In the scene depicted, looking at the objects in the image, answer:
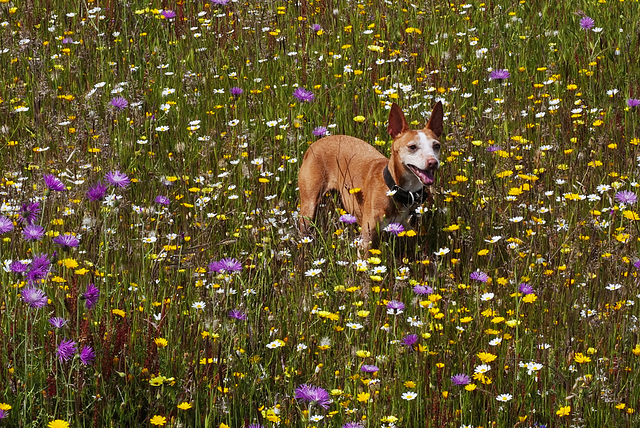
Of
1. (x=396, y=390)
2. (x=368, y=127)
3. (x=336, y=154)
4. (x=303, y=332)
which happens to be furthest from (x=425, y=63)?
(x=396, y=390)

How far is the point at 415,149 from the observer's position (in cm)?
457

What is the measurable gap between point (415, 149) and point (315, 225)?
97 centimetres

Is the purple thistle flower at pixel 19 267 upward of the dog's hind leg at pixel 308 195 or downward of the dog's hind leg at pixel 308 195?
upward

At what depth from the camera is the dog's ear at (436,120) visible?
4715 mm

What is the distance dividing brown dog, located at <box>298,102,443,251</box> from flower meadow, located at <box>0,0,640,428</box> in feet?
0.43

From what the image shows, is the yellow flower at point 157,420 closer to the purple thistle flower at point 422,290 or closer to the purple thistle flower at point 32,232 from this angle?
the purple thistle flower at point 32,232

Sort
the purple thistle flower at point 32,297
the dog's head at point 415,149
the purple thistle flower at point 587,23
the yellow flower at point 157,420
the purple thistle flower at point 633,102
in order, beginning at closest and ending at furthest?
1. the purple thistle flower at point 32,297
2. the yellow flower at point 157,420
3. the dog's head at point 415,149
4. the purple thistle flower at point 633,102
5. the purple thistle flower at point 587,23

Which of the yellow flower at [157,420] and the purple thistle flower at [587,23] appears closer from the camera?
the yellow flower at [157,420]

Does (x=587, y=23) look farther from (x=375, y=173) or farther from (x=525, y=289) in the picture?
(x=525, y=289)

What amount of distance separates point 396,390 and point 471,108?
9.77 feet

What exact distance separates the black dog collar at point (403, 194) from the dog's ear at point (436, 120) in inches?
14.1

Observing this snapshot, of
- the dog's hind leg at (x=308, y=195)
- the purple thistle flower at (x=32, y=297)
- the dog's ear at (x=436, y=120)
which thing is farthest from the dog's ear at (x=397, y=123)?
the purple thistle flower at (x=32, y=297)

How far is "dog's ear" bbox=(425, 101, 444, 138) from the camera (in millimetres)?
4715

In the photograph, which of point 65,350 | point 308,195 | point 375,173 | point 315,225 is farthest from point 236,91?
point 65,350
